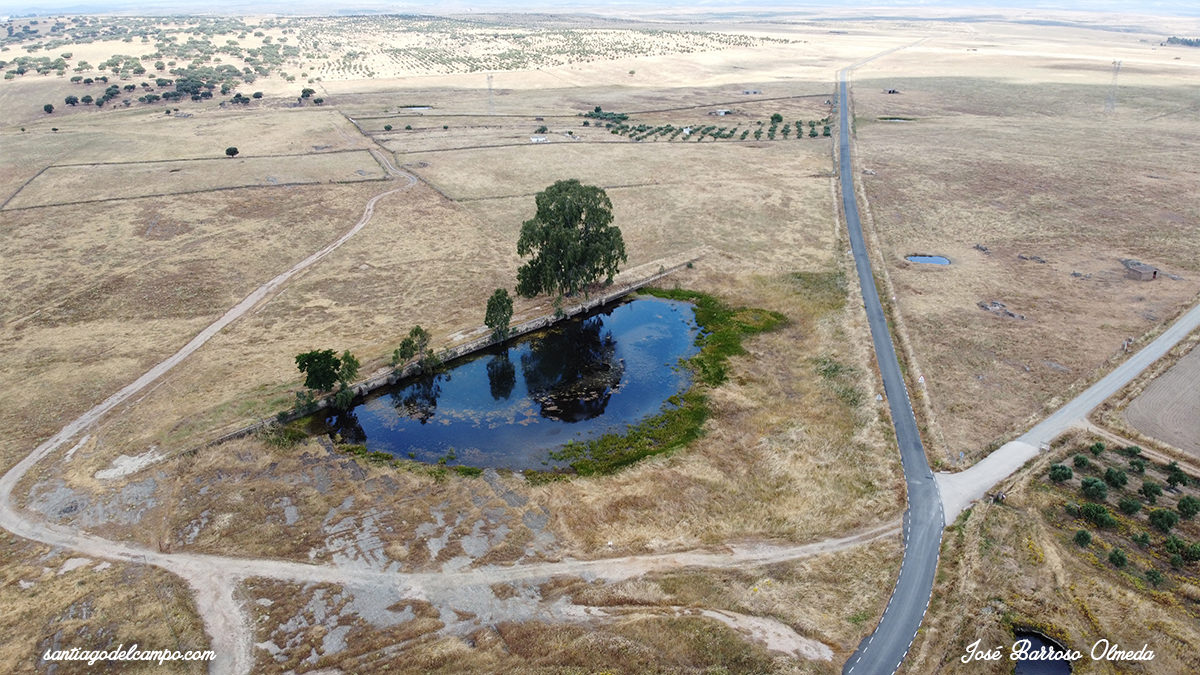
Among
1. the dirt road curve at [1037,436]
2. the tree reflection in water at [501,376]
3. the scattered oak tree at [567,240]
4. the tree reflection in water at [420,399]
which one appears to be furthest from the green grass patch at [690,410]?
the dirt road curve at [1037,436]

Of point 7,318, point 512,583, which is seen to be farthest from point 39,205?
point 512,583

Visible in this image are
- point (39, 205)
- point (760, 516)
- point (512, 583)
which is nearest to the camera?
point (512, 583)

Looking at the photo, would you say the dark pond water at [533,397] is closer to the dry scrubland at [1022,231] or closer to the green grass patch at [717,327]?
the green grass patch at [717,327]

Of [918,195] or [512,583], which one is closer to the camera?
[512,583]

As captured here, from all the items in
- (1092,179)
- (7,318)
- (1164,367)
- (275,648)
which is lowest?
(275,648)

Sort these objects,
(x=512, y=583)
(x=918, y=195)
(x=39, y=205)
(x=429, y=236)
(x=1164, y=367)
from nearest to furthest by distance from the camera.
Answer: (x=512, y=583)
(x=1164, y=367)
(x=429, y=236)
(x=39, y=205)
(x=918, y=195)

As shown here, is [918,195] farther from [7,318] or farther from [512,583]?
[7,318]

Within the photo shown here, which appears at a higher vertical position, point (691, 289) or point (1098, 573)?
point (691, 289)
